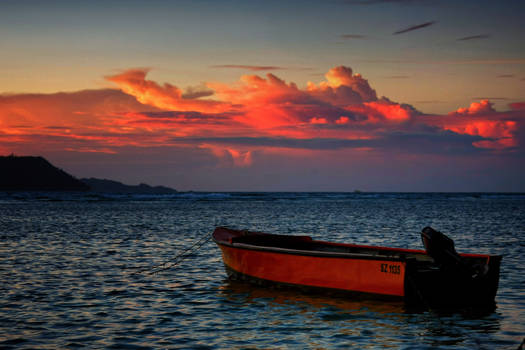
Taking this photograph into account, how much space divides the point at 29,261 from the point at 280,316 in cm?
1158

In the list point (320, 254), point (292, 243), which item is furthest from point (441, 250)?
Answer: point (292, 243)

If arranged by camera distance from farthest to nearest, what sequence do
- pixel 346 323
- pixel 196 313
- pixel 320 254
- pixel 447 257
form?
pixel 320 254 < pixel 447 257 < pixel 196 313 < pixel 346 323

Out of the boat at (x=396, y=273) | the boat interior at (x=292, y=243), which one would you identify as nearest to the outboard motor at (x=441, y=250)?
the boat at (x=396, y=273)

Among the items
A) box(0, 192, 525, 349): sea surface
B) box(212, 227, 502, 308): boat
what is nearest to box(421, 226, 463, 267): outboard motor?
box(212, 227, 502, 308): boat

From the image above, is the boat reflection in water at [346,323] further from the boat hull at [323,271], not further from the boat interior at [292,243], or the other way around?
the boat interior at [292,243]

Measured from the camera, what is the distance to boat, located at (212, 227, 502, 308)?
39.1 feet

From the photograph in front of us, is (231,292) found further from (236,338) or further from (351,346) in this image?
(351,346)

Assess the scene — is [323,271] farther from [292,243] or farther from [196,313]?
[292,243]

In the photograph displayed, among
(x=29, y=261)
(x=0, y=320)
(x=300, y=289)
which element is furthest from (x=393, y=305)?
(x=29, y=261)

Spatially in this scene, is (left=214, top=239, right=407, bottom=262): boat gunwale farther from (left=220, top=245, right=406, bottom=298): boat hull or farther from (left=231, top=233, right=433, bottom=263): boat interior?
(left=231, top=233, right=433, bottom=263): boat interior

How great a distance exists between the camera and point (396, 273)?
1201cm

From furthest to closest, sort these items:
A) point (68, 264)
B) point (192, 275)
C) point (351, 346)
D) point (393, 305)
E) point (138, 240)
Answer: point (138, 240) < point (68, 264) < point (192, 275) < point (393, 305) < point (351, 346)

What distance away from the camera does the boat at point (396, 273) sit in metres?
11.9

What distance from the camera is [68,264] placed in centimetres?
1812
